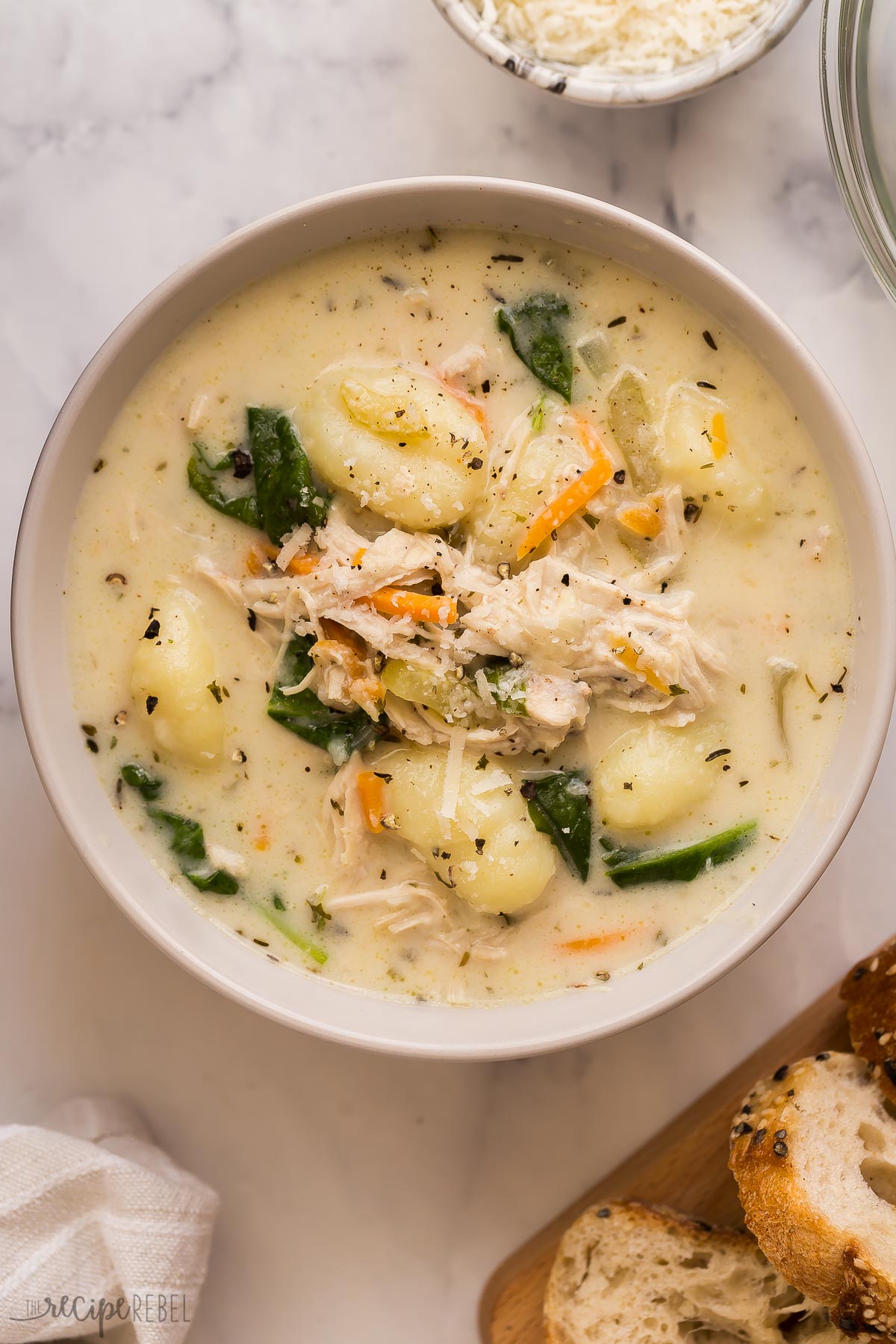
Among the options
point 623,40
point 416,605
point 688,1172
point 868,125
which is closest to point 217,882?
point 416,605

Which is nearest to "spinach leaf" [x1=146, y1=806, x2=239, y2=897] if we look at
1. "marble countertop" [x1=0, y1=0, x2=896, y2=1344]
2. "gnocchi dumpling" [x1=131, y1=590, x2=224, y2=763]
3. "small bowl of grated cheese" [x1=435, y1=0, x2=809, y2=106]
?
"gnocchi dumpling" [x1=131, y1=590, x2=224, y2=763]

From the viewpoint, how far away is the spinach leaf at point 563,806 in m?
1.91

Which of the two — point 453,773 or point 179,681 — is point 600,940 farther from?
point 179,681

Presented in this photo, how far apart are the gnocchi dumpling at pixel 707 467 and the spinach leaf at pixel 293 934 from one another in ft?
3.17

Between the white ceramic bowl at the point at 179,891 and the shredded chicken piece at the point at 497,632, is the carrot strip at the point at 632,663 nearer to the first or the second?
the shredded chicken piece at the point at 497,632

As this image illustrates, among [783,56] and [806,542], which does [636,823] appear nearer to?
[806,542]

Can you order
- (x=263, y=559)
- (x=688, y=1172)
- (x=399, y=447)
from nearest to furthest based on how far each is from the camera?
(x=399, y=447) < (x=263, y=559) < (x=688, y=1172)

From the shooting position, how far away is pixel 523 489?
1848 millimetres

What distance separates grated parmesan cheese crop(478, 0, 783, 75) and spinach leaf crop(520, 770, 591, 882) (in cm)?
123

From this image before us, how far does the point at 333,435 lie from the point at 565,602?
445 mm

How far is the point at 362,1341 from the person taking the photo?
235 centimetres

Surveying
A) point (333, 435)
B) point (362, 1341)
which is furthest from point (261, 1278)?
point (333, 435)

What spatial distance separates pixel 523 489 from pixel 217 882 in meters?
0.82

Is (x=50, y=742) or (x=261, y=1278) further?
(x=261, y=1278)
